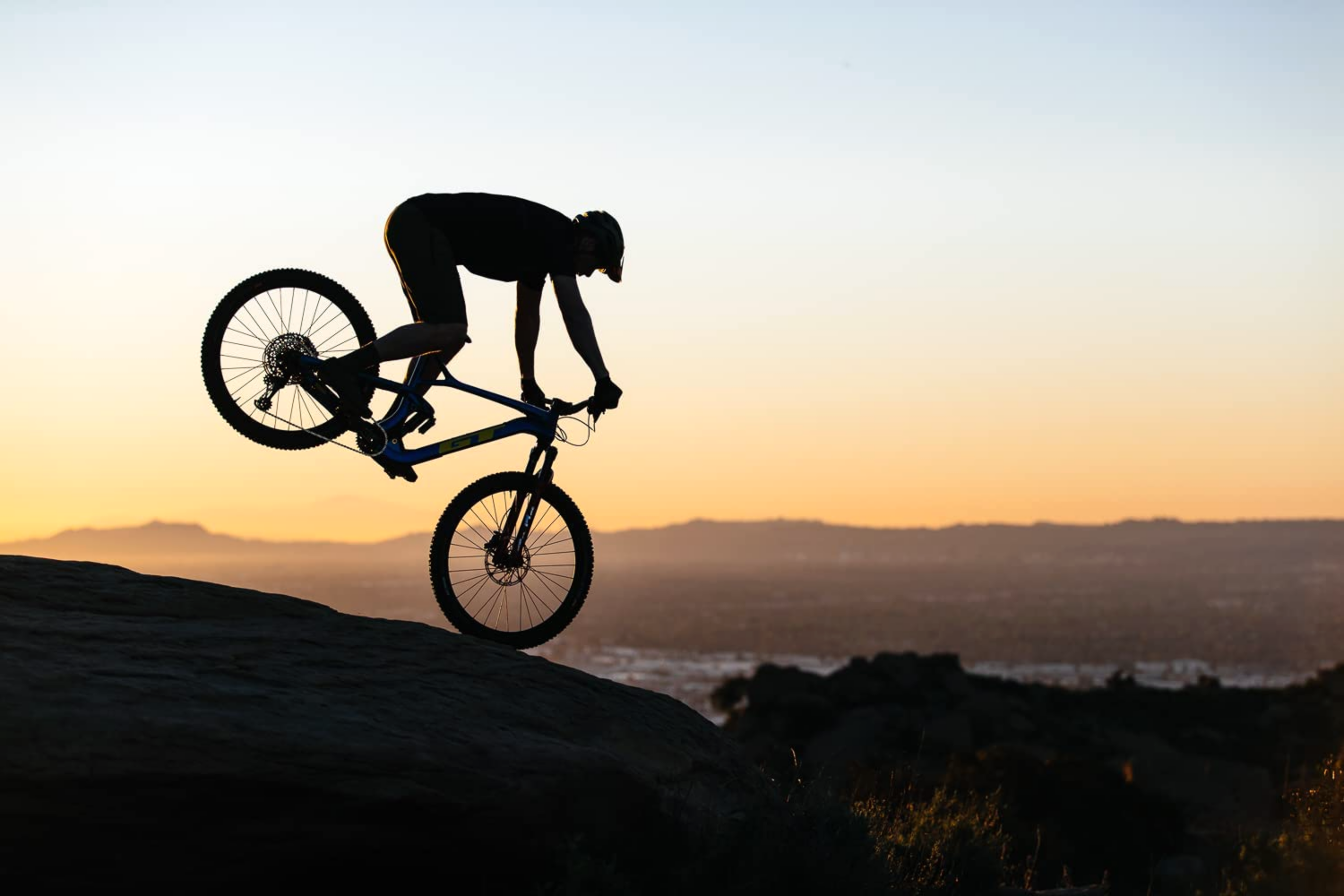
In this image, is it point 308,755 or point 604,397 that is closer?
point 308,755

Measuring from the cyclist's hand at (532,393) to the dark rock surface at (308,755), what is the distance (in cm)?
209

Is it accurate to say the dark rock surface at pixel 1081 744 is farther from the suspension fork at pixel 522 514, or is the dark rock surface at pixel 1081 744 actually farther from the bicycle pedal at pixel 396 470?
the bicycle pedal at pixel 396 470

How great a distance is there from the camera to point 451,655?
9.36m

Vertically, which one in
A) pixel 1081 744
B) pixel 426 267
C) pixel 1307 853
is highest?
pixel 426 267

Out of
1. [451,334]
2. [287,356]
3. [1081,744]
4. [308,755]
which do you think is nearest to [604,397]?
[451,334]

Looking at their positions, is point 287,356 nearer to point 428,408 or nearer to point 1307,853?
point 428,408

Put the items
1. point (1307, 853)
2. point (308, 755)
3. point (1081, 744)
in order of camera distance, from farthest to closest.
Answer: point (1081, 744), point (1307, 853), point (308, 755)

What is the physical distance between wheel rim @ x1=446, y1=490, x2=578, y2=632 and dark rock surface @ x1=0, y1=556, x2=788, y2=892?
2.25ft

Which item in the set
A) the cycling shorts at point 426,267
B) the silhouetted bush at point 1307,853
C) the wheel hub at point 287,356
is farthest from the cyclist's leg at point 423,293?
the silhouetted bush at point 1307,853

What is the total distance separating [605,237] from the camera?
10625mm

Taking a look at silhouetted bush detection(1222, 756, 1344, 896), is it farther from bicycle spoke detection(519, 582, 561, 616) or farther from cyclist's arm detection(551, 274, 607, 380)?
cyclist's arm detection(551, 274, 607, 380)

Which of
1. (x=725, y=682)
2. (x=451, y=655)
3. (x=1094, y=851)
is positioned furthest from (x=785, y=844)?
(x=725, y=682)

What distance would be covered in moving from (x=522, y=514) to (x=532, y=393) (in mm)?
1020

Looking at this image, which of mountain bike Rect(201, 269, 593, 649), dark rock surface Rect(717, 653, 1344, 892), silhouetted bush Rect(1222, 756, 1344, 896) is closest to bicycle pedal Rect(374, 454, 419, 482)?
mountain bike Rect(201, 269, 593, 649)
